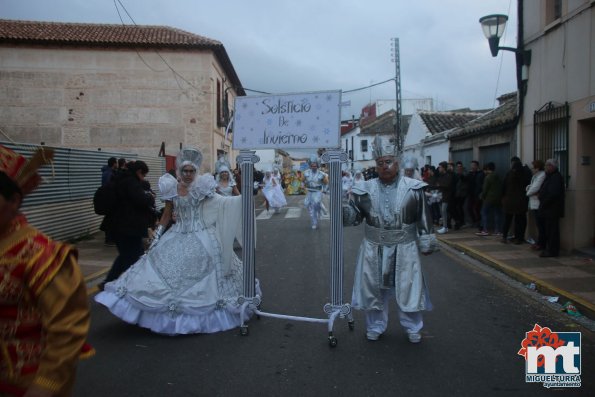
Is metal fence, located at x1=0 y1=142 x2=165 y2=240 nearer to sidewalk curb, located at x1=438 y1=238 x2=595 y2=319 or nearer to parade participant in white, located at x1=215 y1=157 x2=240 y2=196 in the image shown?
parade participant in white, located at x1=215 y1=157 x2=240 y2=196

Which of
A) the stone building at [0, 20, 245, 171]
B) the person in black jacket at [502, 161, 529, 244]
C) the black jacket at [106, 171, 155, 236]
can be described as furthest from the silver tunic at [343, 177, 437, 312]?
the stone building at [0, 20, 245, 171]

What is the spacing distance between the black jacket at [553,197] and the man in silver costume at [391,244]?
5.38 metres

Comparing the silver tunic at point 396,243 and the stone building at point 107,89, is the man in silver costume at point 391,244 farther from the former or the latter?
the stone building at point 107,89

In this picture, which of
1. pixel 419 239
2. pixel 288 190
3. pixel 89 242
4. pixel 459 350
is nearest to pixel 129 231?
pixel 419 239

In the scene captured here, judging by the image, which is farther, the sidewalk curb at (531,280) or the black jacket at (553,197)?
the black jacket at (553,197)

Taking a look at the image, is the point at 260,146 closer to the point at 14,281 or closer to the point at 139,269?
the point at 139,269

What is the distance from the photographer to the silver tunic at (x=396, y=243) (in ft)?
16.2

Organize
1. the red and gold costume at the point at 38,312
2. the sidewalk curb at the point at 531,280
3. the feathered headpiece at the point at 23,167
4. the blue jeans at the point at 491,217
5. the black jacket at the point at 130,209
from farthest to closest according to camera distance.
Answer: the blue jeans at the point at 491,217 → the black jacket at the point at 130,209 → the sidewalk curb at the point at 531,280 → the feathered headpiece at the point at 23,167 → the red and gold costume at the point at 38,312

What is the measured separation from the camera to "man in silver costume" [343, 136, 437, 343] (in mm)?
4945

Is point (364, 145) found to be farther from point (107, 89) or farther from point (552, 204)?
point (552, 204)

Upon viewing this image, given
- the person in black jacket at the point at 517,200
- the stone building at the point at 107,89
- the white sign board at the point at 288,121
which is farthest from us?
the stone building at the point at 107,89

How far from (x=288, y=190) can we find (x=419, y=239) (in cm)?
3448

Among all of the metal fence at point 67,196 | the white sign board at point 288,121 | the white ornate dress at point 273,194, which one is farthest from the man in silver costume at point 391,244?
the white ornate dress at point 273,194

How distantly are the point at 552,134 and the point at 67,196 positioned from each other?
10.7 metres
